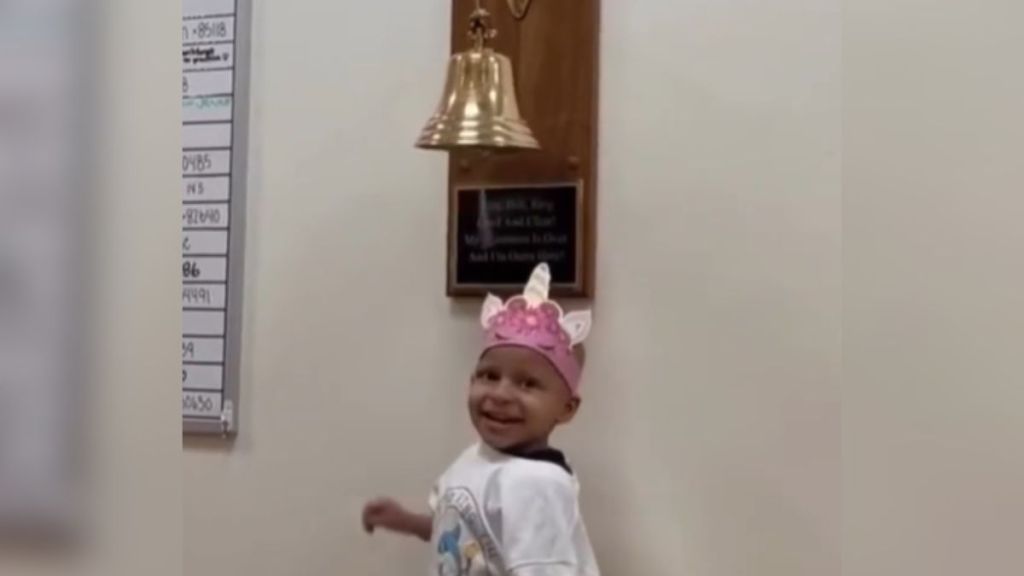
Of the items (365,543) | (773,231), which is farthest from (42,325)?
(365,543)

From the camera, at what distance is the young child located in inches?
59.6

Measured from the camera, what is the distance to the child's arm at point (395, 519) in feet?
5.57

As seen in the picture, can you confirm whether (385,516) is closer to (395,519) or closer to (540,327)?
(395,519)

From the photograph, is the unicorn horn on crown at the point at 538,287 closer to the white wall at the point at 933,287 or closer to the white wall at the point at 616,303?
the white wall at the point at 616,303

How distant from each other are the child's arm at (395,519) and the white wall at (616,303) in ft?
0.27

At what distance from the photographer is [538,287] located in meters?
1.61

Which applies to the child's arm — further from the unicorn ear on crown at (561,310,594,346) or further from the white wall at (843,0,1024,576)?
the white wall at (843,0,1024,576)

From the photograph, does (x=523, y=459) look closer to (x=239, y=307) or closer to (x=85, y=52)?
(x=239, y=307)

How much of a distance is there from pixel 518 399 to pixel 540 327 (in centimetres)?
8

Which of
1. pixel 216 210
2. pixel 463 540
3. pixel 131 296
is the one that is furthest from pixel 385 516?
pixel 131 296

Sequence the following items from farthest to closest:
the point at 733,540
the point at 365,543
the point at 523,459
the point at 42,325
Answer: the point at 365,543 → the point at 733,540 → the point at 523,459 → the point at 42,325

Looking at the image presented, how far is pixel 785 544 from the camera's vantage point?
163cm

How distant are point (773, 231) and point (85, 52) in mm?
1251

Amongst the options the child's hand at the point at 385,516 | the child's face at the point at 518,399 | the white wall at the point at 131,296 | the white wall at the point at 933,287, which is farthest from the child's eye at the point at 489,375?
the white wall at the point at 131,296
